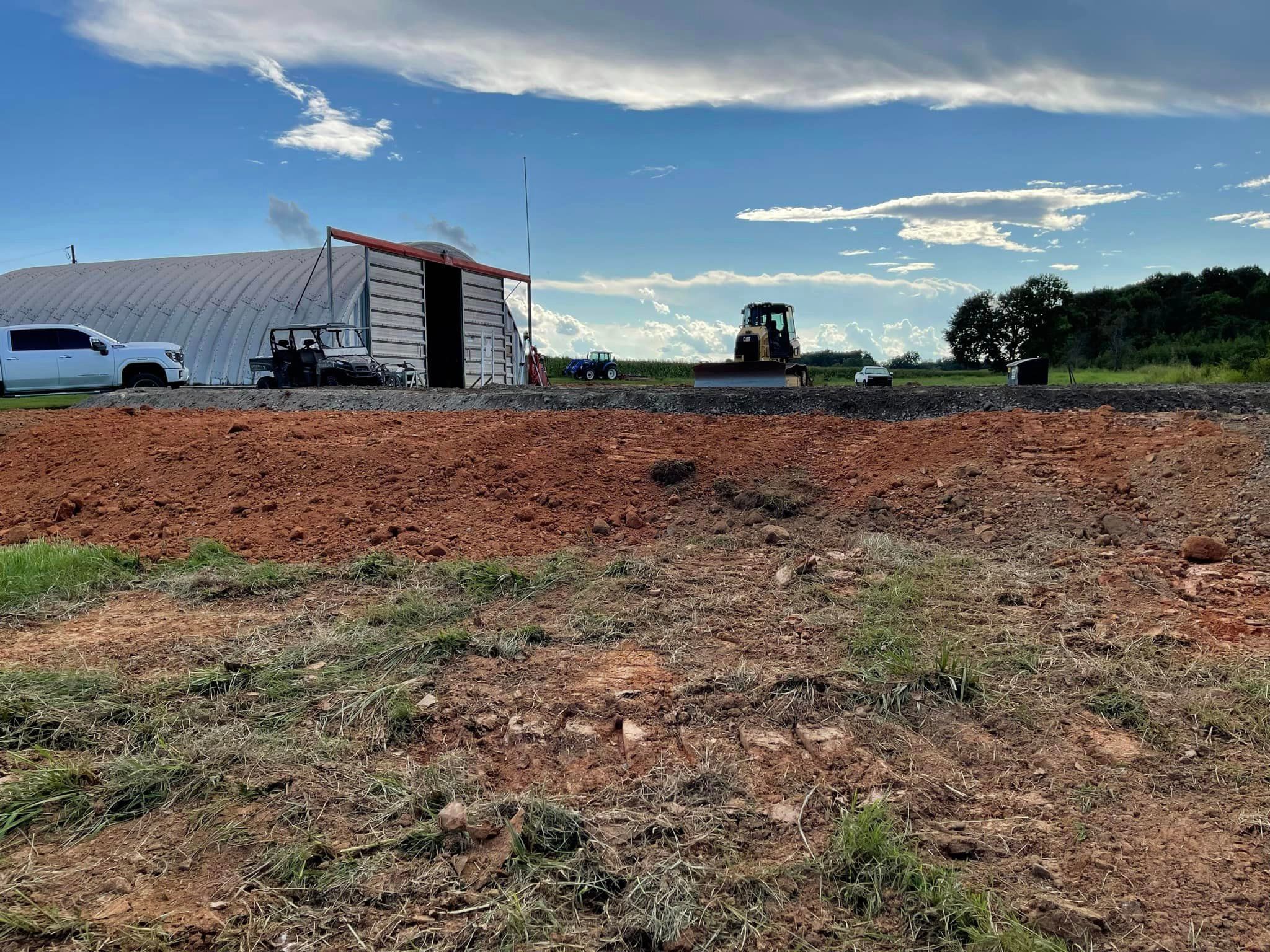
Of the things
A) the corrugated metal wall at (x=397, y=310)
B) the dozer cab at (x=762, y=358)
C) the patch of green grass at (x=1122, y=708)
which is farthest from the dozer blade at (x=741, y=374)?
the patch of green grass at (x=1122, y=708)

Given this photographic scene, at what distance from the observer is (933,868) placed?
2535 millimetres

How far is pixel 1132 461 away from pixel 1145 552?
5.80 feet

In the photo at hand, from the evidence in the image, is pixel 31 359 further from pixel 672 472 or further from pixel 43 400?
pixel 672 472

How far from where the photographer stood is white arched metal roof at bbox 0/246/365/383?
24609 millimetres

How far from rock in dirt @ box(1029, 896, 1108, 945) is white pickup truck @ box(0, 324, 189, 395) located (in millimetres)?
20510

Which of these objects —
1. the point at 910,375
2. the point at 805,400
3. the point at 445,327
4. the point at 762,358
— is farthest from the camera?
the point at 910,375

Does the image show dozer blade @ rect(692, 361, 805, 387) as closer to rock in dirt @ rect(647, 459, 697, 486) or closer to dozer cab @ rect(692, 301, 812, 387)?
dozer cab @ rect(692, 301, 812, 387)

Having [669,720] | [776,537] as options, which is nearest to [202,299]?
[776,537]

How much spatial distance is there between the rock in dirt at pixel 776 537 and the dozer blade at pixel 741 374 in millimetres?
10428

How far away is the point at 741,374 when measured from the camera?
687 inches

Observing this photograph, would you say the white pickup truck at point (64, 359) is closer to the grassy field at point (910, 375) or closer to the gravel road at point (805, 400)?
the gravel road at point (805, 400)

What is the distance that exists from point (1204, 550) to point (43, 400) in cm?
2162

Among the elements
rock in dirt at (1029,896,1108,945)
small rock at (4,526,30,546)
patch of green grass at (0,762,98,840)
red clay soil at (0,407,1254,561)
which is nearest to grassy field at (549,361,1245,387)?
red clay soil at (0,407,1254,561)

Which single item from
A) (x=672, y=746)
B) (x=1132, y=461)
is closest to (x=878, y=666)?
(x=672, y=746)
